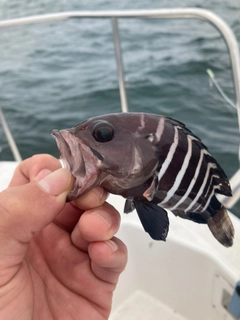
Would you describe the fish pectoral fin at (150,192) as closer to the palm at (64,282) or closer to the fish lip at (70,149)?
the fish lip at (70,149)

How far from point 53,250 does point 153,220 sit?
48cm

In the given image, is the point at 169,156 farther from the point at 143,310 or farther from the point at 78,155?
the point at 143,310

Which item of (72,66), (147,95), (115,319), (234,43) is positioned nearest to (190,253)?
(115,319)

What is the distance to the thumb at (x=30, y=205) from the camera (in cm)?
90

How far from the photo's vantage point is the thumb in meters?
0.90

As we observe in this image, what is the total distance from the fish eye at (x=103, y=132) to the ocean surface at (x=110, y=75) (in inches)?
87.7

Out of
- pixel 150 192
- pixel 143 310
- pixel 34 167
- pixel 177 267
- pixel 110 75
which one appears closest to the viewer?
pixel 150 192

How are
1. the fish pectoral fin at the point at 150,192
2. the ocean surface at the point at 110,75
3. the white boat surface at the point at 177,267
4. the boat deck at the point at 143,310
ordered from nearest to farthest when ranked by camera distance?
the fish pectoral fin at the point at 150,192
the white boat surface at the point at 177,267
the boat deck at the point at 143,310
the ocean surface at the point at 110,75

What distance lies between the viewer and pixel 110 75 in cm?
507

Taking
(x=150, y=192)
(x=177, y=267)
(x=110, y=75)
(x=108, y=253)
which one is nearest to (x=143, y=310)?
(x=177, y=267)

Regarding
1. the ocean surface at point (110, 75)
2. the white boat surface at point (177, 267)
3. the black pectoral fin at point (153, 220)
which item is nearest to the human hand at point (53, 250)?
the black pectoral fin at point (153, 220)

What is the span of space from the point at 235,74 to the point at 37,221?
112 cm

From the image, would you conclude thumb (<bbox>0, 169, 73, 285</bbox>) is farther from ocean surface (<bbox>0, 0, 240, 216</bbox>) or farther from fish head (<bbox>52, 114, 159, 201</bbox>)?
ocean surface (<bbox>0, 0, 240, 216</bbox>)

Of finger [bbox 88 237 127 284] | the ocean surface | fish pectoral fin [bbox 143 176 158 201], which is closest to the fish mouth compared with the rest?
fish pectoral fin [bbox 143 176 158 201]
